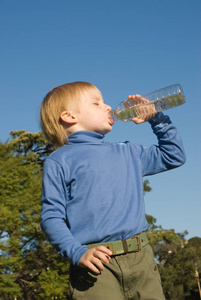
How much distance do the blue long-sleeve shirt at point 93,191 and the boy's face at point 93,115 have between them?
2.8 inches

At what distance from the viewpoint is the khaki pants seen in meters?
2.32

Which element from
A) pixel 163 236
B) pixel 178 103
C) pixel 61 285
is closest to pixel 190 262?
pixel 163 236

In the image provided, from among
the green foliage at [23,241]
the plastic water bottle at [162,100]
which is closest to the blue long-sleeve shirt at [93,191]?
the plastic water bottle at [162,100]

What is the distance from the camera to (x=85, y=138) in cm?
277

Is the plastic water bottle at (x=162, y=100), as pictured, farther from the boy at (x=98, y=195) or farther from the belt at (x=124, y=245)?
the belt at (x=124, y=245)

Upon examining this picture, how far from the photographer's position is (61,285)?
66.3 ft

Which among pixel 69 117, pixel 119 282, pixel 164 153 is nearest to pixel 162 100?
pixel 164 153

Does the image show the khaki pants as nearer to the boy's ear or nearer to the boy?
the boy

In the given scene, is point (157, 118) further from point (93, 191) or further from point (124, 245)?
point (124, 245)

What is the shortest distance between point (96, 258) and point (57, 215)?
423 mm

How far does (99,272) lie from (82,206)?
1.44 feet

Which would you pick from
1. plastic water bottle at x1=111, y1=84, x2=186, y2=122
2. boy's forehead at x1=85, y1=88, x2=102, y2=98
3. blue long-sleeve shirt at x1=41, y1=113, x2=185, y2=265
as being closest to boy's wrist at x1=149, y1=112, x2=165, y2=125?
blue long-sleeve shirt at x1=41, y1=113, x2=185, y2=265

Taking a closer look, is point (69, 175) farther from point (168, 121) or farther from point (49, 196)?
point (168, 121)

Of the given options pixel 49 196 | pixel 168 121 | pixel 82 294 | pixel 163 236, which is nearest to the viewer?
pixel 82 294
